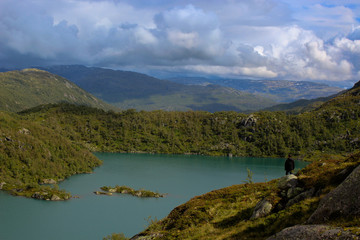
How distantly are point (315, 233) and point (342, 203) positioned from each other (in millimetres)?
3409

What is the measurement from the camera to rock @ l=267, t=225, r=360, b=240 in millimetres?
13970

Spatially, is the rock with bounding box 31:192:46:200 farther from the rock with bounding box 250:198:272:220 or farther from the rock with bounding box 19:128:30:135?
the rock with bounding box 250:198:272:220

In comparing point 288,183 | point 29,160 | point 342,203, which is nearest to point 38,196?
point 29,160

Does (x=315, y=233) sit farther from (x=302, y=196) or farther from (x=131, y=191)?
(x=131, y=191)

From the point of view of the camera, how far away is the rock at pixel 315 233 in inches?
550

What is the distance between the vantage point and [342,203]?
17.1m

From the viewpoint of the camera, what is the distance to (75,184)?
6329 inches

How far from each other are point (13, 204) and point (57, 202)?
52.1 feet

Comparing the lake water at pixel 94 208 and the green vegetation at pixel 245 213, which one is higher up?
the green vegetation at pixel 245 213

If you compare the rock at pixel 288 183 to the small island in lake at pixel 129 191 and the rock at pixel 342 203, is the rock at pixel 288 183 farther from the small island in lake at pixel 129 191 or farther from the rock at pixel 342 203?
the small island in lake at pixel 129 191

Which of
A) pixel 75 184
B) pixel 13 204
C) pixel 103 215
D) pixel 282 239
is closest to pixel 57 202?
pixel 13 204

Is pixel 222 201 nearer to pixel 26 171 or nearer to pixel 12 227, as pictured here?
pixel 12 227

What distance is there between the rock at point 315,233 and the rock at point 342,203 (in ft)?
6.28

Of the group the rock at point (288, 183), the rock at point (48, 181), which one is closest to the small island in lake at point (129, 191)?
the rock at point (48, 181)
